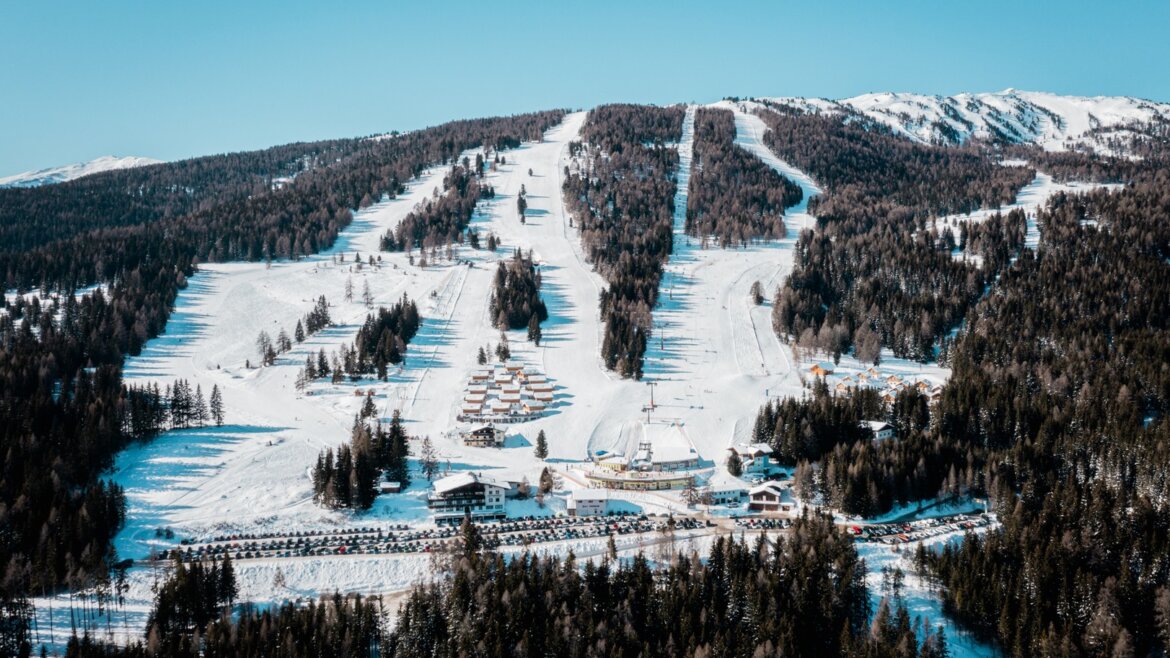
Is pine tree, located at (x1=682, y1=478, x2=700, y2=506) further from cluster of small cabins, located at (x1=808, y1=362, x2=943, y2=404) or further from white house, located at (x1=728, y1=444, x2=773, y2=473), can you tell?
cluster of small cabins, located at (x1=808, y1=362, x2=943, y2=404)

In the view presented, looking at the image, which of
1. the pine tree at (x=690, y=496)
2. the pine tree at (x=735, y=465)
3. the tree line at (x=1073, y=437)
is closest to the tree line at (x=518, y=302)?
→ the pine tree at (x=735, y=465)

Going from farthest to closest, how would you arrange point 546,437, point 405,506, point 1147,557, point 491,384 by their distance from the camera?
point 491,384
point 546,437
point 405,506
point 1147,557

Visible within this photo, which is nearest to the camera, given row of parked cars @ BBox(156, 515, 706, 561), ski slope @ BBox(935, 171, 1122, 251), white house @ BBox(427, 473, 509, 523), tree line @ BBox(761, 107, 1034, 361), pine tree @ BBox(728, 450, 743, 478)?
row of parked cars @ BBox(156, 515, 706, 561)

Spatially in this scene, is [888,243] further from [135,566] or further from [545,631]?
[135,566]

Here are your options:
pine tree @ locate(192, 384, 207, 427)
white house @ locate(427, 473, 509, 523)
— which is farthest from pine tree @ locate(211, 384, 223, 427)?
white house @ locate(427, 473, 509, 523)

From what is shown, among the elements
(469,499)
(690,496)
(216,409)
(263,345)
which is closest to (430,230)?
(263,345)

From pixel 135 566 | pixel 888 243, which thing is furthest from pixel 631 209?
pixel 135 566

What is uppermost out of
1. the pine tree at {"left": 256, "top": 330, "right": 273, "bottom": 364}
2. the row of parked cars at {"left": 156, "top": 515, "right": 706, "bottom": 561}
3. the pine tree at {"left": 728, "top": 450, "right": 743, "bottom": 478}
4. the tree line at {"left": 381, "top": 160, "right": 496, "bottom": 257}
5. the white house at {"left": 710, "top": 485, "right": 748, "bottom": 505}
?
the tree line at {"left": 381, "top": 160, "right": 496, "bottom": 257}
